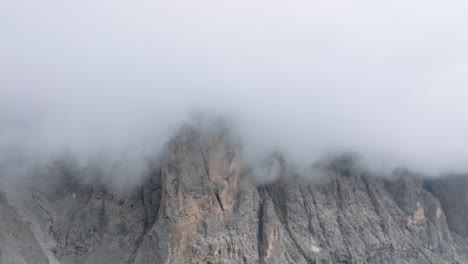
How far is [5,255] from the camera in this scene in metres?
69.2

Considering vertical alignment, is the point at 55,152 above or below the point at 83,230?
above

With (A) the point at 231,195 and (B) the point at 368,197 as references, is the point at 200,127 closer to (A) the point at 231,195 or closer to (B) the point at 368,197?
(A) the point at 231,195

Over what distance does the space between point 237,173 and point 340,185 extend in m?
25.8

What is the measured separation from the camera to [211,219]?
232 feet

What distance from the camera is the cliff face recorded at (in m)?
70.2

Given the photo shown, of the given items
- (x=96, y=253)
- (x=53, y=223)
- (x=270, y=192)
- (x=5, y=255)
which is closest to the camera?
(x=5, y=255)

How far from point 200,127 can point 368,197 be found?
136 feet

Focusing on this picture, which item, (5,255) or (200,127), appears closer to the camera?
(5,255)

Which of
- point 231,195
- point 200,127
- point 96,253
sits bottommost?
point 96,253

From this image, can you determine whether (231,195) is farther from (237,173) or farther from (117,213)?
(117,213)

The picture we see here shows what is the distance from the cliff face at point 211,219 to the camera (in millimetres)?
70188

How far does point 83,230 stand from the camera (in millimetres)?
77438

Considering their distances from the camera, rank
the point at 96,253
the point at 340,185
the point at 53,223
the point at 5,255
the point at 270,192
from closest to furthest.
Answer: the point at 5,255, the point at 96,253, the point at 53,223, the point at 270,192, the point at 340,185

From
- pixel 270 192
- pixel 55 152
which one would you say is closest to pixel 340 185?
pixel 270 192
